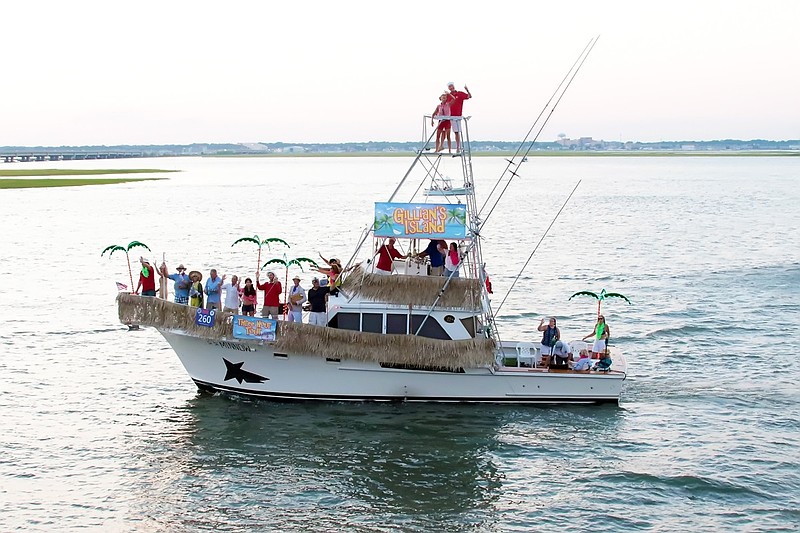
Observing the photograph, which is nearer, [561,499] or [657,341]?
[561,499]

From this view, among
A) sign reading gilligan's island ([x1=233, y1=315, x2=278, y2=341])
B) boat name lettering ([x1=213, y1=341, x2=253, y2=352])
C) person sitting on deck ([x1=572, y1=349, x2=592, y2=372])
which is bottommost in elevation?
person sitting on deck ([x1=572, y1=349, x2=592, y2=372])

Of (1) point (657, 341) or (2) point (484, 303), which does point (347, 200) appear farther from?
(2) point (484, 303)

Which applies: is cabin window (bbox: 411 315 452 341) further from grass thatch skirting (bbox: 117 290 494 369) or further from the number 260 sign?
the number 260 sign

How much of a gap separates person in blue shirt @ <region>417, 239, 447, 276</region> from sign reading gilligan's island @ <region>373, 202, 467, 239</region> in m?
0.67

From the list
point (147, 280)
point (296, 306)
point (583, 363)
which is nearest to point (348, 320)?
point (296, 306)

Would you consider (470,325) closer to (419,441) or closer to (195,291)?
(419,441)

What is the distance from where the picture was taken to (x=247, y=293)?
981 inches

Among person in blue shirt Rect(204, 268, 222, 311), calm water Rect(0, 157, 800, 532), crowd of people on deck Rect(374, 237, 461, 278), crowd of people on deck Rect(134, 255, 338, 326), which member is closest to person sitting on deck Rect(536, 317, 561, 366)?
calm water Rect(0, 157, 800, 532)

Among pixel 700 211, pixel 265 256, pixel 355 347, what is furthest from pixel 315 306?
pixel 700 211

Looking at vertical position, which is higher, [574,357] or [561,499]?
[574,357]

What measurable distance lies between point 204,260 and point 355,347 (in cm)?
3296

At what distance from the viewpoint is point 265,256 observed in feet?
195

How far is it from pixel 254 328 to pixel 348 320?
2.33m

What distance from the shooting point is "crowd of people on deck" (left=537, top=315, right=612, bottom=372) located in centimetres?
2467
